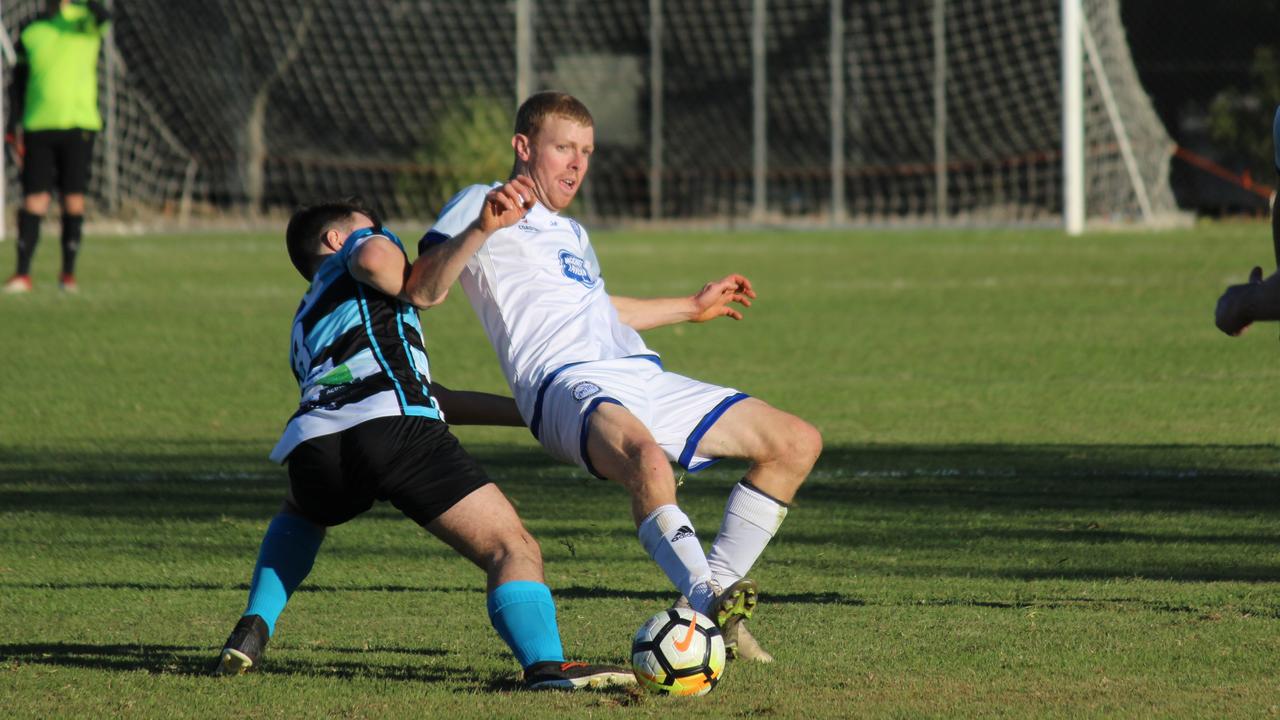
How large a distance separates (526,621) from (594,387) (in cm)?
71

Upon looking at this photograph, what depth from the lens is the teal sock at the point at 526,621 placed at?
13.8 feet

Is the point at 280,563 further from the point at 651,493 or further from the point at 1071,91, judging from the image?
the point at 1071,91

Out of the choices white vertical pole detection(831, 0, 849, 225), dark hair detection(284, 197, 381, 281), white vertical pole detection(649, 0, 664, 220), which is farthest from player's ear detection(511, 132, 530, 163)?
white vertical pole detection(649, 0, 664, 220)

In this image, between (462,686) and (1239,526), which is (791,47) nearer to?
(1239,526)

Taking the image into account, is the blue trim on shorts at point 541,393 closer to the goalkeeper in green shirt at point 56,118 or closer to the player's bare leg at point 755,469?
the player's bare leg at point 755,469

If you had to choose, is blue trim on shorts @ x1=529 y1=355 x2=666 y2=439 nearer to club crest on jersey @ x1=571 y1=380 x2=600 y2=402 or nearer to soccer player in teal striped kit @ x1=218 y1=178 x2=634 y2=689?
club crest on jersey @ x1=571 y1=380 x2=600 y2=402

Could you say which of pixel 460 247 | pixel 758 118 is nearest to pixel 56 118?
pixel 460 247

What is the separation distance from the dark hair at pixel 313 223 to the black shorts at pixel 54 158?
35.8 feet

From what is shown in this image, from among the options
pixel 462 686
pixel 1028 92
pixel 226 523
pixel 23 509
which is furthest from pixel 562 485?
pixel 1028 92

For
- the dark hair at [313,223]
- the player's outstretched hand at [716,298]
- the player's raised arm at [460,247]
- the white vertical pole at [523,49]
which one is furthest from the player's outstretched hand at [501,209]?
the white vertical pole at [523,49]

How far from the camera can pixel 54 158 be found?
15.3m

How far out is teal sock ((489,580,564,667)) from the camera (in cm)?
421

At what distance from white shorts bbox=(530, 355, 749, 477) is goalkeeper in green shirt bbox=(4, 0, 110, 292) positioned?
11064 mm

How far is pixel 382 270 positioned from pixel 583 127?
84 cm
